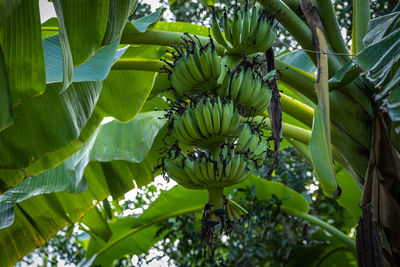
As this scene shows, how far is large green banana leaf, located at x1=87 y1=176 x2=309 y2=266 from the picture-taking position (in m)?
2.55

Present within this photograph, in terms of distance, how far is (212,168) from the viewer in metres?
1.09

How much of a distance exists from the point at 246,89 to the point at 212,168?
0.24 m

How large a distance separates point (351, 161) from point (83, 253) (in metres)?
3.34

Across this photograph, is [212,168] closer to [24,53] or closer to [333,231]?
[24,53]

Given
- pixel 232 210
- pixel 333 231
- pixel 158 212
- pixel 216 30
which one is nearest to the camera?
pixel 232 210

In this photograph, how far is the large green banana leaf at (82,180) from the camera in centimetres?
197

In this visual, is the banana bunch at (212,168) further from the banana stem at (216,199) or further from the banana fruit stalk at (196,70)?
the banana fruit stalk at (196,70)

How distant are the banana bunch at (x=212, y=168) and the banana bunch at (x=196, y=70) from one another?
0.19 m

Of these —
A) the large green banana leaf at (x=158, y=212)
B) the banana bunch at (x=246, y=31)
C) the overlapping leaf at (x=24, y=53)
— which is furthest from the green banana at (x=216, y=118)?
the large green banana leaf at (x=158, y=212)

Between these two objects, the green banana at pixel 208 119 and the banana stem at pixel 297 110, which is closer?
the green banana at pixel 208 119

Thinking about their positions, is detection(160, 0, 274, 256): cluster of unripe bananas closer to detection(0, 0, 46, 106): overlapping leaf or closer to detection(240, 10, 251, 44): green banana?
detection(240, 10, 251, 44): green banana

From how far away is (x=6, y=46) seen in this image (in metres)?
1.26

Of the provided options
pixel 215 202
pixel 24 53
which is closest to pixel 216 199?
pixel 215 202

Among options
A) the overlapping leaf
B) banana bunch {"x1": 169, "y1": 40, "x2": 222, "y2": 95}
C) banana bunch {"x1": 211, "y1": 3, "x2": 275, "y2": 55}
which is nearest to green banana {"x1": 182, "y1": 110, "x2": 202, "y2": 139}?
banana bunch {"x1": 169, "y1": 40, "x2": 222, "y2": 95}
